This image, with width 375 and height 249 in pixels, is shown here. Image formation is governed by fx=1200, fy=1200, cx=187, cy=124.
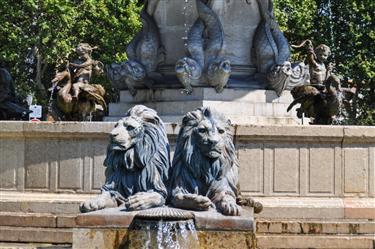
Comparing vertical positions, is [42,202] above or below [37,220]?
above

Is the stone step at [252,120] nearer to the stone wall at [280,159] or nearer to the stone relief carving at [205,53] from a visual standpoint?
the stone relief carving at [205,53]

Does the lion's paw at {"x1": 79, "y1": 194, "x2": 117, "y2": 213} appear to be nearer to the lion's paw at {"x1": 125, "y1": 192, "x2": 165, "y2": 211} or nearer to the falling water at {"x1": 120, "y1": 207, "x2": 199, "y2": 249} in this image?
the lion's paw at {"x1": 125, "y1": 192, "x2": 165, "y2": 211}

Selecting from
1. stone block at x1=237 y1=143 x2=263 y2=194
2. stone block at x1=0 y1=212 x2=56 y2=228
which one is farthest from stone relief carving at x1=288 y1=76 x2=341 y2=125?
stone block at x1=0 y1=212 x2=56 y2=228

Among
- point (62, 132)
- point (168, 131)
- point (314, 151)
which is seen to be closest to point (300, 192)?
point (314, 151)

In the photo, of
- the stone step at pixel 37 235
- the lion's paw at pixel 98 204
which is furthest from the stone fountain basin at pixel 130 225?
the stone step at pixel 37 235

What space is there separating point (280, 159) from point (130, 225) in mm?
4689

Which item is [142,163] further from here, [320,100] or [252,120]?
[320,100]

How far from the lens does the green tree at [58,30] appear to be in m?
41.6

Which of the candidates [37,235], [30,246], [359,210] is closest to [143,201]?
[30,246]

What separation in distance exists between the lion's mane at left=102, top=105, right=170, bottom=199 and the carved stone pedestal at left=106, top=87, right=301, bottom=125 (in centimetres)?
506

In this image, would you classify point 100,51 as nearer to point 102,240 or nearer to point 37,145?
point 37,145

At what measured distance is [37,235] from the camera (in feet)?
49.7

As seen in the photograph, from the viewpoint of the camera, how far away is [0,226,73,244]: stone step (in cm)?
1507

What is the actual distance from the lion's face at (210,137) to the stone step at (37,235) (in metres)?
3.54
